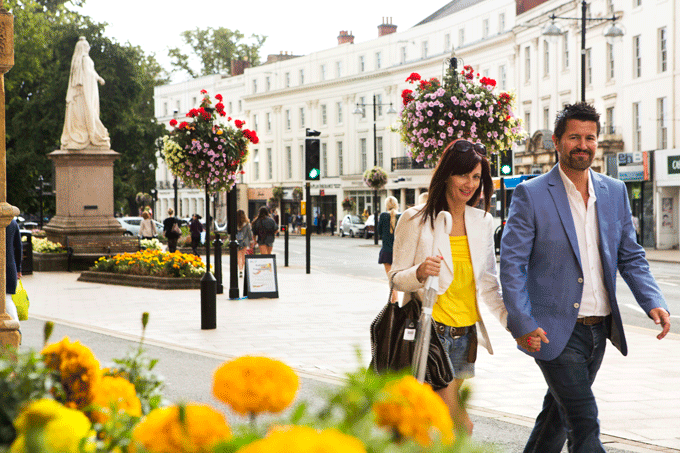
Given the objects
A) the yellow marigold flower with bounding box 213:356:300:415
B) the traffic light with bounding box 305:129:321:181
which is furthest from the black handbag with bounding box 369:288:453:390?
the traffic light with bounding box 305:129:321:181

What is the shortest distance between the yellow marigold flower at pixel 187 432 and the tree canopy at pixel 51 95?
4136 centimetres

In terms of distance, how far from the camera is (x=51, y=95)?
1670 inches

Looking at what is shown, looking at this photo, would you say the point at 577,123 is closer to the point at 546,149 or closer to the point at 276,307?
the point at 276,307

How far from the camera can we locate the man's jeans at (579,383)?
413cm

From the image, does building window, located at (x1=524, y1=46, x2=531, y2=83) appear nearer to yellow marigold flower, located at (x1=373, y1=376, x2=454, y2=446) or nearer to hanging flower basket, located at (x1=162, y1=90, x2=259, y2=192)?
hanging flower basket, located at (x1=162, y1=90, x2=259, y2=192)

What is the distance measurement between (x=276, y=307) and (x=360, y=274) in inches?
369

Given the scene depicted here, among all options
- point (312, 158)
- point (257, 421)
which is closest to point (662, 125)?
point (312, 158)

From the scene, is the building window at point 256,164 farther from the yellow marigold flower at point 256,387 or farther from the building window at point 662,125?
the yellow marigold flower at point 256,387

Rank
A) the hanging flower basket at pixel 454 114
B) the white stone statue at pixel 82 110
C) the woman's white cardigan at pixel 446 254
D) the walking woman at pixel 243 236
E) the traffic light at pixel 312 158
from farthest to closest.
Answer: the white stone statue at pixel 82 110 → the walking woman at pixel 243 236 → the traffic light at pixel 312 158 → the hanging flower basket at pixel 454 114 → the woman's white cardigan at pixel 446 254

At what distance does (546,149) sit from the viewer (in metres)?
44.1

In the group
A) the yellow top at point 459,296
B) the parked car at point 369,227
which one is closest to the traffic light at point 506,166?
the yellow top at point 459,296

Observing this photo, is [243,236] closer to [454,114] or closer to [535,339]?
[454,114]

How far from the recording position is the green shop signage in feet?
113

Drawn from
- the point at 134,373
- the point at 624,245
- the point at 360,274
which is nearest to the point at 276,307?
the point at 360,274
